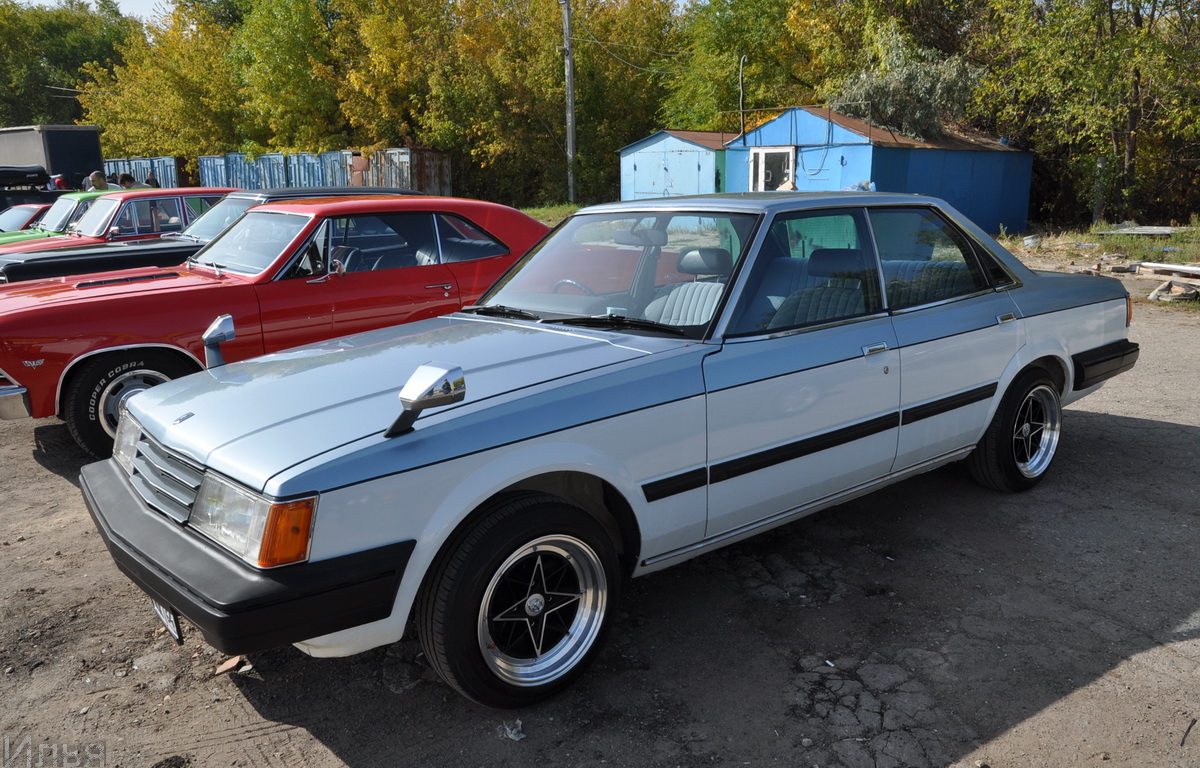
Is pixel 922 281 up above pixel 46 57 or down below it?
below

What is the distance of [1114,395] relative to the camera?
6934 millimetres

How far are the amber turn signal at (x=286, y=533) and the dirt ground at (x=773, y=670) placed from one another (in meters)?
0.76

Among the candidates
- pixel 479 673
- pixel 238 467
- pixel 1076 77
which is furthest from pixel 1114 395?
pixel 1076 77

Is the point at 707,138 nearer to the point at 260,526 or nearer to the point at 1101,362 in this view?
the point at 1101,362

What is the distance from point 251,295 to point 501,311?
277 cm

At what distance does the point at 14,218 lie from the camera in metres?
13.8

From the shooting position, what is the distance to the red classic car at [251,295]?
5473 millimetres

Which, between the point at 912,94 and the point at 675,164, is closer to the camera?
the point at 912,94

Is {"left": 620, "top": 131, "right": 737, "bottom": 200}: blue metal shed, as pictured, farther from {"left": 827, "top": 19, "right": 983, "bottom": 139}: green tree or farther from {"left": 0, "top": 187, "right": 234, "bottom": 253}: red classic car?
{"left": 0, "top": 187, "right": 234, "bottom": 253}: red classic car

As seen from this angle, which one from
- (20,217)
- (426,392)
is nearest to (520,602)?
(426,392)

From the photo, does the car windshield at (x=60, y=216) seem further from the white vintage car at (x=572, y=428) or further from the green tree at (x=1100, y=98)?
the green tree at (x=1100, y=98)

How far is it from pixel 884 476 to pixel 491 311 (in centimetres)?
192

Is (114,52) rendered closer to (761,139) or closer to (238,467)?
(761,139)

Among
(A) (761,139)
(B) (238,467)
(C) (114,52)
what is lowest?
(B) (238,467)
